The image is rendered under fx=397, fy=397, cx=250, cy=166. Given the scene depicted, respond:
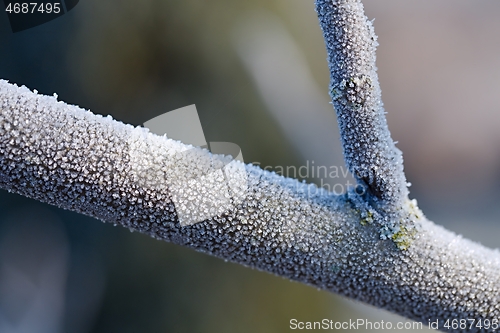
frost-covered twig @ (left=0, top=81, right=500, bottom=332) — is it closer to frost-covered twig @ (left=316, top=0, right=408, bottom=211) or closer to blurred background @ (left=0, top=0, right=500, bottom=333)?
frost-covered twig @ (left=316, top=0, right=408, bottom=211)

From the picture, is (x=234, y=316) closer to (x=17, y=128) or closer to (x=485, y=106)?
(x=17, y=128)

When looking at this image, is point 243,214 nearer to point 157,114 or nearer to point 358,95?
point 358,95

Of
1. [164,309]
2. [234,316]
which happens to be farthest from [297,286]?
[164,309]

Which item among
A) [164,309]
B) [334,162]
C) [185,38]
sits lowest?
[164,309]

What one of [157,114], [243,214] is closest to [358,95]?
[243,214]

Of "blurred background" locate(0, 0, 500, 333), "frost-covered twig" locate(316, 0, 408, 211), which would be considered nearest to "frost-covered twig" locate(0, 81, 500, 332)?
"frost-covered twig" locate(316, 0, 408, 211)

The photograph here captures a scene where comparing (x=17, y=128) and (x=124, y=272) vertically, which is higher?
(x=17, y=128)
